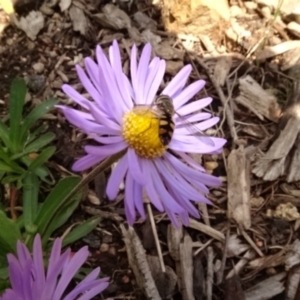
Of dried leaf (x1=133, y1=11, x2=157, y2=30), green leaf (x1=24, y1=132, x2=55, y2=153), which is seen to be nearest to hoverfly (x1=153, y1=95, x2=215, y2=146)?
green leaf (x1=24, y1=132, x2=55, y2=153)

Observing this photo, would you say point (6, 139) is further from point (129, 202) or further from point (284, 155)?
point (284, 155)

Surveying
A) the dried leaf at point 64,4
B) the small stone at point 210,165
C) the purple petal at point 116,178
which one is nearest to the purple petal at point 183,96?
the purple petal at point 116,178

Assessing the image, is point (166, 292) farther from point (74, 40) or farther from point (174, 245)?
point (74, 40)

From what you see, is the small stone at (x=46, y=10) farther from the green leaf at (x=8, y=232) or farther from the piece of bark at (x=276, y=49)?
the green leaf at (x=8, y=232)

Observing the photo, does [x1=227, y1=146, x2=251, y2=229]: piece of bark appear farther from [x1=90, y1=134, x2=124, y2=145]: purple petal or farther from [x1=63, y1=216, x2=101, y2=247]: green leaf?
[x1=90, y1=134, x2=124, y2=145]: purple petal

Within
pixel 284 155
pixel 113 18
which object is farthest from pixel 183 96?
pixel 113 18

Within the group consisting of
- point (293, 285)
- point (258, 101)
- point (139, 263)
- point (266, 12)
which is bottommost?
point (293, 285)
